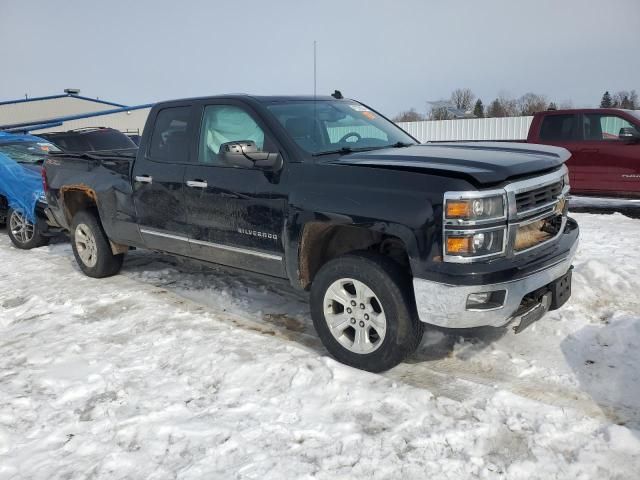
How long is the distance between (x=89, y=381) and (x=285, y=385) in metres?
1.31

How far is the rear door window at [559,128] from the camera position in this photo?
9.56 meters

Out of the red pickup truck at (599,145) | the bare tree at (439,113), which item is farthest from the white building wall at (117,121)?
the red pickup truck at (599,145)

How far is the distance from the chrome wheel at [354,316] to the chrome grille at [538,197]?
1065 millimetres

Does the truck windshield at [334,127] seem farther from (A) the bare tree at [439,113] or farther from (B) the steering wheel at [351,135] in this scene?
(A) the bare tree at [439,113]

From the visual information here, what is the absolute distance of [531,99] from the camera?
2138 inches

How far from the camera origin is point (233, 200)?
4.25m

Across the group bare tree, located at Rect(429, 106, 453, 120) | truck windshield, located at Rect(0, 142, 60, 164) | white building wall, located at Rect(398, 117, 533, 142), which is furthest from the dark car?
bare tree, located at Rect(429, 106, 453, 120)

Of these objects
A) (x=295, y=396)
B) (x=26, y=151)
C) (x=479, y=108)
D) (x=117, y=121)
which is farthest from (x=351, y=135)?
(x=479, y=108)

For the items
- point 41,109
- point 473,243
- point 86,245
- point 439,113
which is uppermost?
point 41,109

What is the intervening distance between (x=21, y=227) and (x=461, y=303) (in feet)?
23.1

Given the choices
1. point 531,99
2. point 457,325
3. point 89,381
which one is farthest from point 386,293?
point 531,99

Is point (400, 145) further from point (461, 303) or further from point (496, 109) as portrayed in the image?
point (496, 109)

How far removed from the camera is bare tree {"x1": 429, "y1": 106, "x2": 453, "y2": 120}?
121ft

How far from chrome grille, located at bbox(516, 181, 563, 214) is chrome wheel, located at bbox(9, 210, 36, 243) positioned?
6.93 metres
